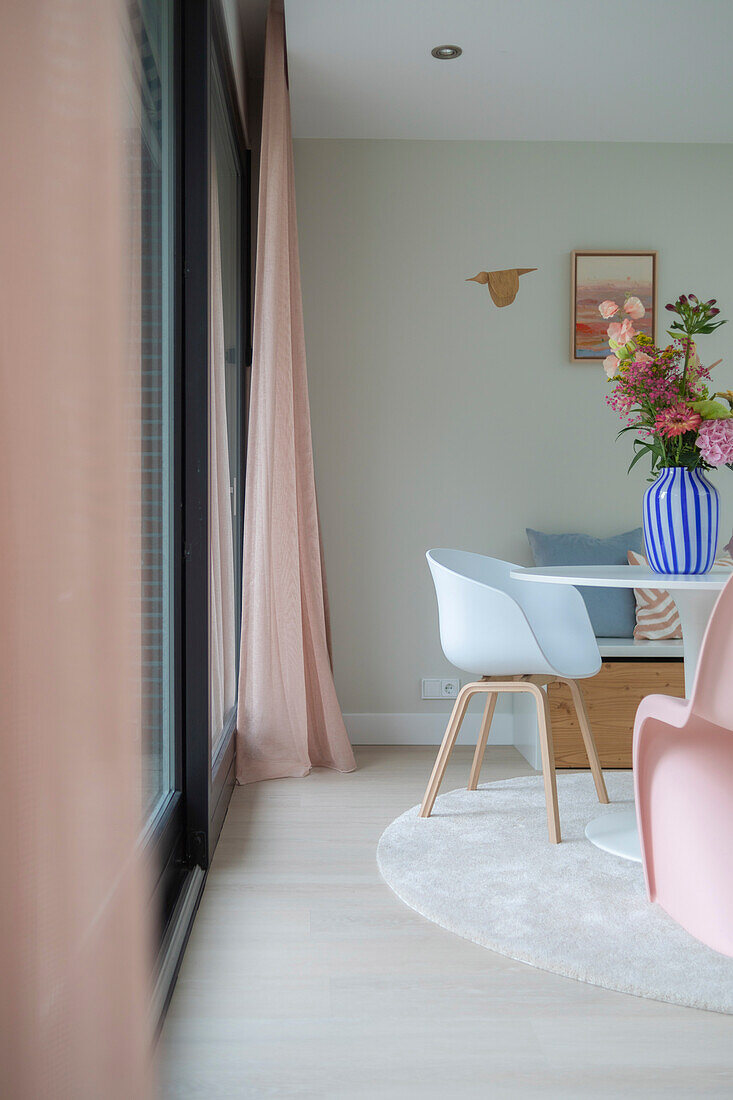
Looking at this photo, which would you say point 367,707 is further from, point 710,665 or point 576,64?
point 576,64

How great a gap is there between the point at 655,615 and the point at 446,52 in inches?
84.5

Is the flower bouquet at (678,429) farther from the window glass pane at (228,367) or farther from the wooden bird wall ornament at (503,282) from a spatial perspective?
the wooden bird wall ornament at (503,282)

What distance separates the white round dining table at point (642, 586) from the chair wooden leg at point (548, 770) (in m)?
0.11

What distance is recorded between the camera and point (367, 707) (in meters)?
3.81

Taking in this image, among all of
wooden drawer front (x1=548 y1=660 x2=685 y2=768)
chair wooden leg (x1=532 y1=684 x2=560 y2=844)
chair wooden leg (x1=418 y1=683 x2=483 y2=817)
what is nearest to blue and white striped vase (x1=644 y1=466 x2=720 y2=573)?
chair wooden leg (x1=532 y1=684 x2=560 y2=844)

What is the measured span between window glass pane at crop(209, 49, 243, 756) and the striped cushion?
1539mm

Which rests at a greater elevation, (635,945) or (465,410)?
(465,410)

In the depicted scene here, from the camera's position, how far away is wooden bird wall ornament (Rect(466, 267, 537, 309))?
3820 mm

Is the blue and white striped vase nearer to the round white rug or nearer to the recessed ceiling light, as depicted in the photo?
the round white rug

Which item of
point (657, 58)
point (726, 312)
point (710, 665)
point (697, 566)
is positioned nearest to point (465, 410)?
point (726, 312)

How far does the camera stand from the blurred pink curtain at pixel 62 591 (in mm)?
525

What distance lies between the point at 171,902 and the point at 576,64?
2.92 metres

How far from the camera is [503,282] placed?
3824 millimetres

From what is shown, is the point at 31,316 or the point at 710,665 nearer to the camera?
the point at 31,316
